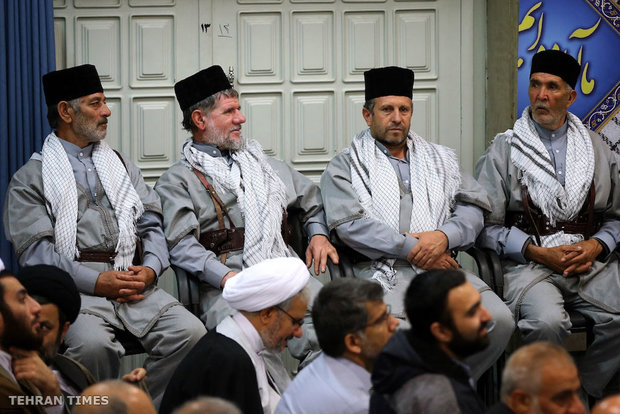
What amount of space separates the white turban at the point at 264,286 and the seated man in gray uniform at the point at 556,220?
1621 mm

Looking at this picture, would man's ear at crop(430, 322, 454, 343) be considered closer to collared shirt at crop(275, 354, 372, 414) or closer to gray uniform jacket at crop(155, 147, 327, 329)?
collared shirt at crop(275, 354, 372, 414)

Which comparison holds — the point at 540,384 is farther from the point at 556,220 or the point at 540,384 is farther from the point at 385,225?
the point at 556,220

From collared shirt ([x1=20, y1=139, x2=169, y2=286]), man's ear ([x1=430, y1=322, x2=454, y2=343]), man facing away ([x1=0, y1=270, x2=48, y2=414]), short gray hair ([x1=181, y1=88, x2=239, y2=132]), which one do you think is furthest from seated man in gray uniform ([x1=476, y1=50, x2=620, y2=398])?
man facing away ([x1=0, y1=270, x2=48, y2=414])

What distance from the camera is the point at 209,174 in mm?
4879

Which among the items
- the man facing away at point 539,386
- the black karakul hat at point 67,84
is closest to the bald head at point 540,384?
the man facing away at point 539,386

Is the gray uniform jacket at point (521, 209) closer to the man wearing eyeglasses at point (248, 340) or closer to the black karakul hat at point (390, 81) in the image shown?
the black karakul hat at point (390, 81)

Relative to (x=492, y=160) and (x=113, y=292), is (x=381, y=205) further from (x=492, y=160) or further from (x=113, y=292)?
(x=113, y=292)

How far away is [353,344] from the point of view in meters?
3.07

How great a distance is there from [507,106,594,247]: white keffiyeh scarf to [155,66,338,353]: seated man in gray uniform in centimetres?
111

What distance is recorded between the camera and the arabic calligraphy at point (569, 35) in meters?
5.78

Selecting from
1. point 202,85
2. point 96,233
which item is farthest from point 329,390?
point 202,85

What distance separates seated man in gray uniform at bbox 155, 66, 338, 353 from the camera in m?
4.63

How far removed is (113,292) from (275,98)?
1.97 metres

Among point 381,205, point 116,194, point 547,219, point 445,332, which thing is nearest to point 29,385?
point 445,332
